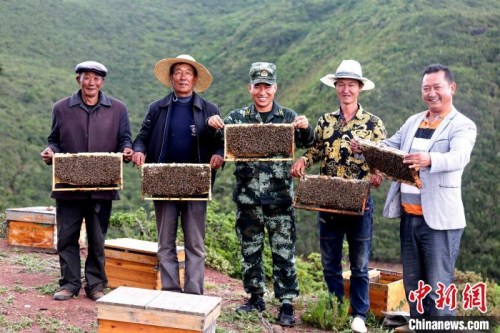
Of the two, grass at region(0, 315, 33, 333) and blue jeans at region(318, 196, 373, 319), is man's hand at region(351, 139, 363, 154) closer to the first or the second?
blue jeans at region(318, 196, 373, 319)

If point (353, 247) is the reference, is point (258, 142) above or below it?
above

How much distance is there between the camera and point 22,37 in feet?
118

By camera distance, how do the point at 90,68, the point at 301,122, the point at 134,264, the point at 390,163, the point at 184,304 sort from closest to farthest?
the point at 184,304 → the point at 390,163 → the point at 301,122 → the point at 90,68 → the point at 134,264

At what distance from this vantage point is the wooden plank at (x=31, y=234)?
980 cm

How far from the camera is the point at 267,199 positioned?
20.4 ft

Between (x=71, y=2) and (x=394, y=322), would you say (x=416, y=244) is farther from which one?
(x=71, y=2)

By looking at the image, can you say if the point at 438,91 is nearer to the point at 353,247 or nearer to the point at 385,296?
the point at 353,247

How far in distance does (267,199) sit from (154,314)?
2023 millimetres

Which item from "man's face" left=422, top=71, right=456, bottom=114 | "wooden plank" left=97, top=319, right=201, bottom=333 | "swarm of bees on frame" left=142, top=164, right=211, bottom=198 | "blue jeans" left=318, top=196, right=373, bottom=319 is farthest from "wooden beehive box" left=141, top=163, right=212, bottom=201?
"man's face" left=422, top=71, right=456, bottom=114

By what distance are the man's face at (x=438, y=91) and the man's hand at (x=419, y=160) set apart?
0.62 meters

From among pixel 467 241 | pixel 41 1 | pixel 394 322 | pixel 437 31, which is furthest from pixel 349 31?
pixel 394 322

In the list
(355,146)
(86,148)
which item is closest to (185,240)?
(86,148)

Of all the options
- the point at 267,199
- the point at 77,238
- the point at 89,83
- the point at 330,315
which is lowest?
the point at 330,315

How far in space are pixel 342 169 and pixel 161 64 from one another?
2.42m
